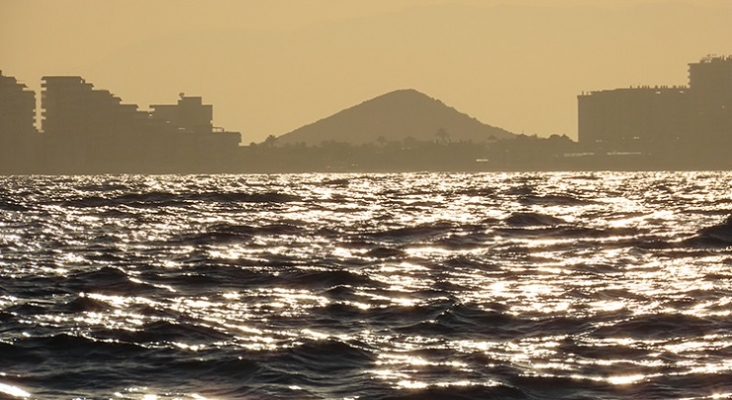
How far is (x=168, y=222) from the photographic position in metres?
60.8

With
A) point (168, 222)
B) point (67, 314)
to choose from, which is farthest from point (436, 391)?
point (168, 222)

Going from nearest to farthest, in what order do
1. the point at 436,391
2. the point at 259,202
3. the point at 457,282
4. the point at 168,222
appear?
the point at 436,391, the point at 457,282, the point at 168,222, the point at 259,202

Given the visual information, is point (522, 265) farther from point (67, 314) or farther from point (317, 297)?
point (67, 314)

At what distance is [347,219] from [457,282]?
32.3 meters

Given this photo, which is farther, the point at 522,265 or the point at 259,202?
the point at 259,202

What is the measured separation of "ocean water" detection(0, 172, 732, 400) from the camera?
19.9m

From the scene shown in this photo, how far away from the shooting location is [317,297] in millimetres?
29672

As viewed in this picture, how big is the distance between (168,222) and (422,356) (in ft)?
131

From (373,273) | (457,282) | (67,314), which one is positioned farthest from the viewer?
(373,273)

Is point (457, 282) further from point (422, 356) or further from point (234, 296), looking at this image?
point (422, 356)

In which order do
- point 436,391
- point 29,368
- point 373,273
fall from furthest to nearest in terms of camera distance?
1. point 373,273
2. point 29,368
3. point 436,391

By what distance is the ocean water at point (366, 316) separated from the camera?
65.2 feet

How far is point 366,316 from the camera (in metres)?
26.9

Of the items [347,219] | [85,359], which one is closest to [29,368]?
[85,359]
